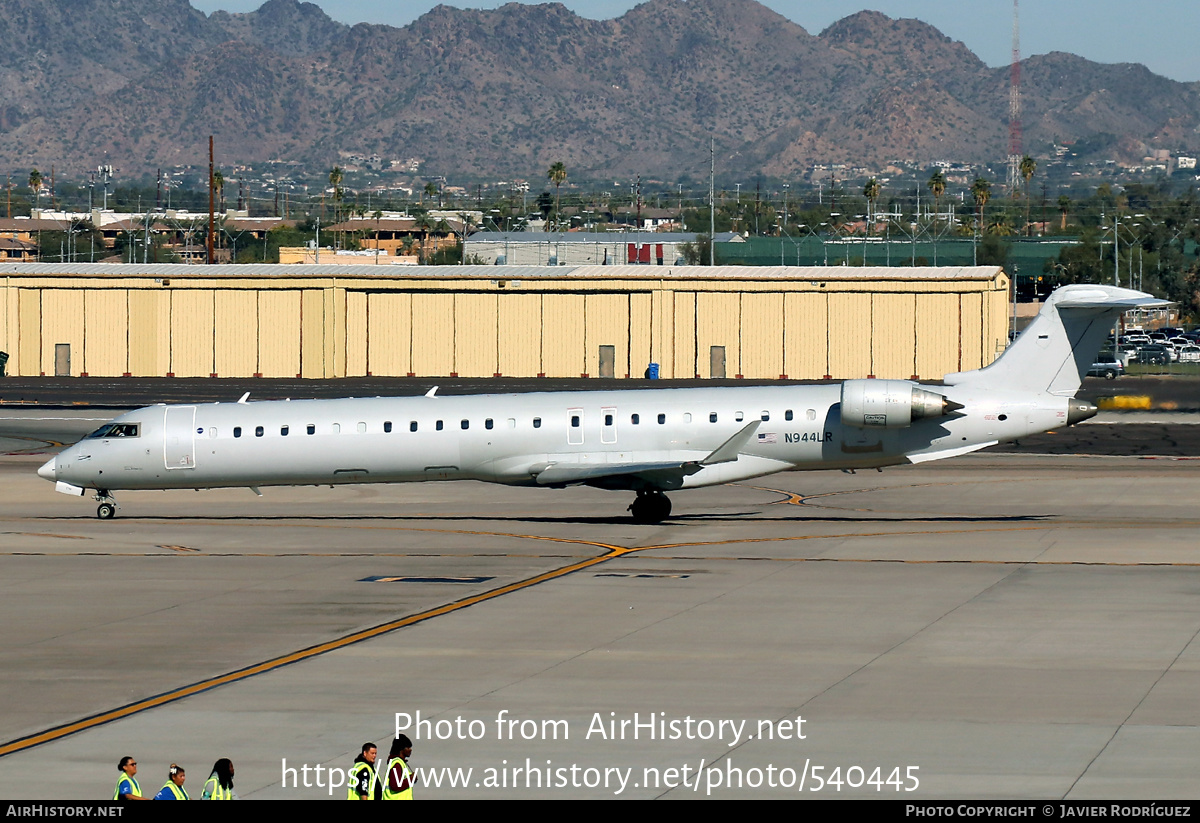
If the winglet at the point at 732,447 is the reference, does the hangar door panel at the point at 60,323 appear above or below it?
above

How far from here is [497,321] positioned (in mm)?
99375

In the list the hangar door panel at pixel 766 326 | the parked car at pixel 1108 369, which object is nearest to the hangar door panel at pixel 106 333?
the hangar door panel at pixel 766 326

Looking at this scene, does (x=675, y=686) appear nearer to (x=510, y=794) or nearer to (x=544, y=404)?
(x=510, y=794)

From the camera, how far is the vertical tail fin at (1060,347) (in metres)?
39.8

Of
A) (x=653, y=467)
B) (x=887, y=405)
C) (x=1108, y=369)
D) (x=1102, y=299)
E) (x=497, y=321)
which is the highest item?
(x=1102, y=299)

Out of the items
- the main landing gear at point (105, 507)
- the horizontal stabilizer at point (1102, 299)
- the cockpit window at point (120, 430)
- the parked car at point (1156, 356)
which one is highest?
the horizontal stabilizer at point (1102, 299)

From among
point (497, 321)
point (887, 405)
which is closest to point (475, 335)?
point (497, 321)

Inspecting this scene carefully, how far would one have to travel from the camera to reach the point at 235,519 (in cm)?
4247

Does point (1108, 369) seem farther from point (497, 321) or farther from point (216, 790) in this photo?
point (216, 790)

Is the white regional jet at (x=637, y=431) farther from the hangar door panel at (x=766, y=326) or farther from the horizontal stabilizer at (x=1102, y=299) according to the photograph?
the hangar door panel at (x=766, y=326)

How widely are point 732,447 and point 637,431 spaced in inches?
96.8

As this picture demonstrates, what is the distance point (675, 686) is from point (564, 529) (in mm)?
18363

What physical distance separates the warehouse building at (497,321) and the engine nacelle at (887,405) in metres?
57.5

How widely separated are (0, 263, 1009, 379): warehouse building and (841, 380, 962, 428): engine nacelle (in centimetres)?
5750
